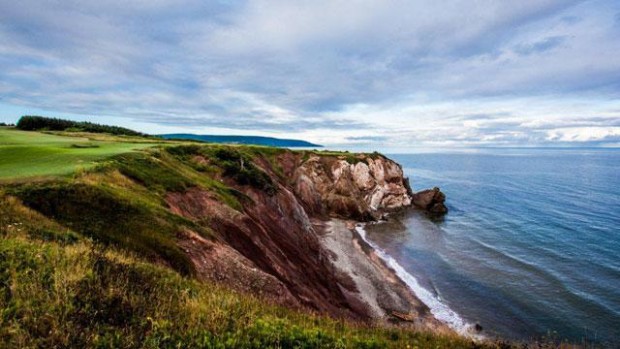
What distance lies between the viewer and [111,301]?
6621 millimetres

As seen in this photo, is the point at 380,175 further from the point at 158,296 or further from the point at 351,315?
the point at 158,296

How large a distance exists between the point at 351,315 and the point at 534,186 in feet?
305

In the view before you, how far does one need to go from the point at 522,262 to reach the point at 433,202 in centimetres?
3078

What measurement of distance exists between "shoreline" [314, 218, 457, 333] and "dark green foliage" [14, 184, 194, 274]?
1471 cm

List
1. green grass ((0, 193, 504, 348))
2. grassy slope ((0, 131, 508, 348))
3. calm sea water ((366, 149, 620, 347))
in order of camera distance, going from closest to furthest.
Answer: green grass ((0, 193, 504, 348)) < grassy slope ((0, 131, 508, 348)) < calm sea water ((366, 149, 620, 347))

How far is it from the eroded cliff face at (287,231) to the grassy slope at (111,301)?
2.62 m

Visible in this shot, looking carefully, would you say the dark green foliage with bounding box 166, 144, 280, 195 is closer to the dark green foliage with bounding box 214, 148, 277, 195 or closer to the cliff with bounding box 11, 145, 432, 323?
the dark green foliage with bounding box 214, 148, 277, 195

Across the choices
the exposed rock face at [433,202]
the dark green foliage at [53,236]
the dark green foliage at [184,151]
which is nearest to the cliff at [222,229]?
the dark green foliage at [184,151]

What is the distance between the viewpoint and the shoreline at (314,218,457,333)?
24828mm

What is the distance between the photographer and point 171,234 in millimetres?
14031

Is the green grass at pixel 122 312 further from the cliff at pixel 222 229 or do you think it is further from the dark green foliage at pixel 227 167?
the dark green foliage at pixel 227 167

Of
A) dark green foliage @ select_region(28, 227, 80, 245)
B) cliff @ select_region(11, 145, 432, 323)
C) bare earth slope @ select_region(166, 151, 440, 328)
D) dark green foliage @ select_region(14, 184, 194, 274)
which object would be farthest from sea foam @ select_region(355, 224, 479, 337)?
dark green foliage @ select_region(28, 227, 80, 245)

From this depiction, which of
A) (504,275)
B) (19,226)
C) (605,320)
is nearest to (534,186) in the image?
(504,275)

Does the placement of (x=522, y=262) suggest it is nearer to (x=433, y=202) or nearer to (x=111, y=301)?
(x=433, y=202)
